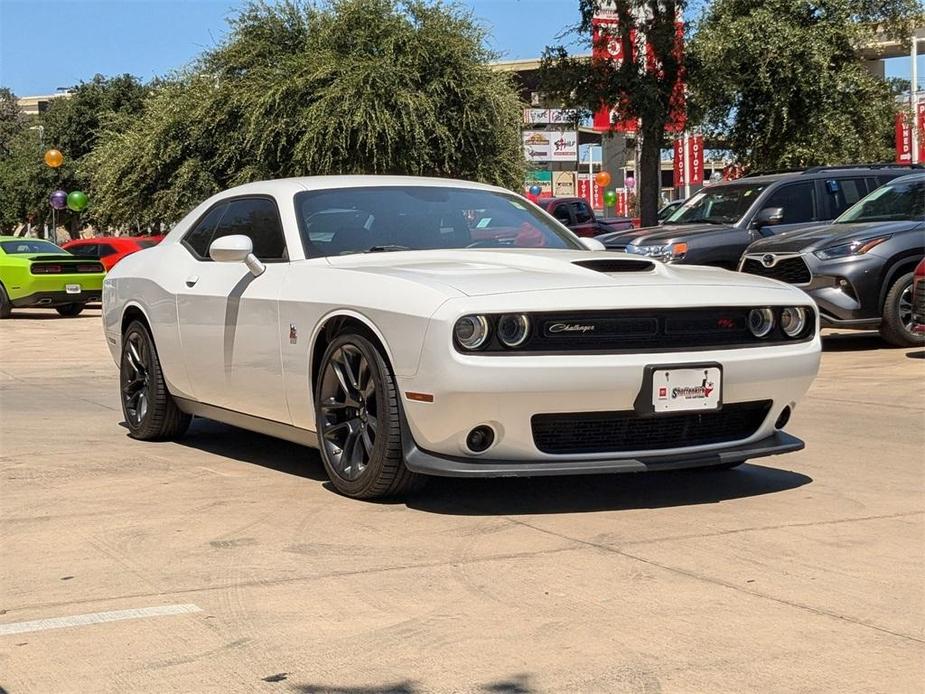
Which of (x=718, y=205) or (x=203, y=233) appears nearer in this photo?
(x=203, y=233)

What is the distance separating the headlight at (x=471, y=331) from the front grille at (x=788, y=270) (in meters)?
7.54

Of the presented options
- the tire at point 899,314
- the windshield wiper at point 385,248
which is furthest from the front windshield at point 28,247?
the windshield wiper at point 385,248

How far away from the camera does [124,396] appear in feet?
25.9

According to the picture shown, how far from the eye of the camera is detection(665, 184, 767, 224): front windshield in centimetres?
1520

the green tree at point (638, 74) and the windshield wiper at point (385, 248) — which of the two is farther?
the green tree at point (638, 74)

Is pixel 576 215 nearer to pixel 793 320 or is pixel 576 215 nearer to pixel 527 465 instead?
pixel 793 320

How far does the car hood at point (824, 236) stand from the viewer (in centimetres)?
1217

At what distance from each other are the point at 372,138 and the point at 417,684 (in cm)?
2399

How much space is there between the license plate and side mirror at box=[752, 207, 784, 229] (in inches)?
371

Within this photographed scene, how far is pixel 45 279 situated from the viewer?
22.0 metres

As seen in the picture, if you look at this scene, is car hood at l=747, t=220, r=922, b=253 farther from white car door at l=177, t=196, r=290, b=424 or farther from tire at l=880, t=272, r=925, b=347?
white car door at l=177, t=196, r=290, b=424

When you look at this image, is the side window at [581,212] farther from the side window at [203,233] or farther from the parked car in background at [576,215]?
the side window at [203,233]

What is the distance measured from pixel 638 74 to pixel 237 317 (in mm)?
18179

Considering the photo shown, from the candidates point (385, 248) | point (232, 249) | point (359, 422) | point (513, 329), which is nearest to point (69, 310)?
point (232, 249)
